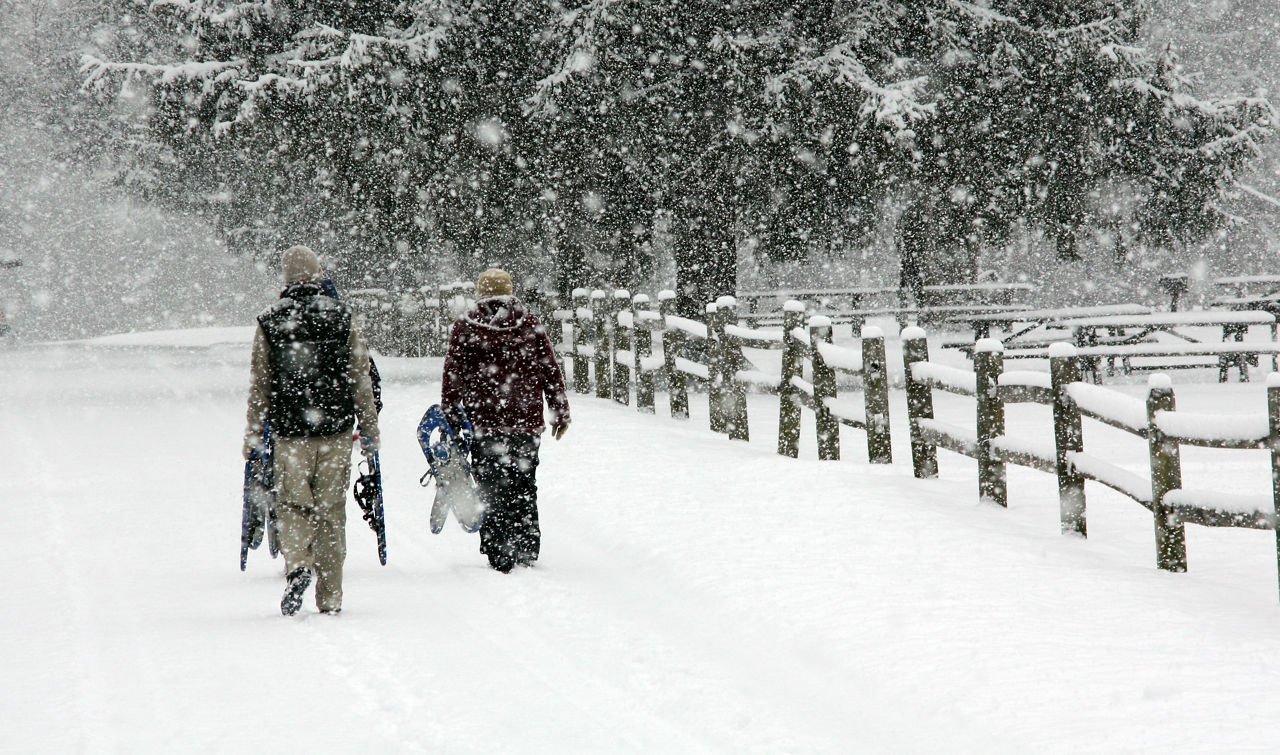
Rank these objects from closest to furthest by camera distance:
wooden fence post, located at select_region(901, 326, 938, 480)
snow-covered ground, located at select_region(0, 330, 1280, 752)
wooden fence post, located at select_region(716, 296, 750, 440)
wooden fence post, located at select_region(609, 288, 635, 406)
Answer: snow-covered ground, located at select_region(0, 330, 1280, 752) → wooden fence post, located at select_region(901, 326, 938, 480) → wooden fence post, located at select_region(716, 296, 750, 440) → wooden fence post, located at select_region(609, 288, 635, 406)

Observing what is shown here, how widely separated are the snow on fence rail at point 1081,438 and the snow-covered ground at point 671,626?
297 millimetres

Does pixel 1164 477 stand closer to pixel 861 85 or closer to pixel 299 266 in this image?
pixel 299 266

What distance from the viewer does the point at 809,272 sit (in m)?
52.8

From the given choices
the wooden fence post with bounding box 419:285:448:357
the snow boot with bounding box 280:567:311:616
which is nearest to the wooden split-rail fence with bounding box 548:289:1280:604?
the snow boot with bounding box 280:567:311:616

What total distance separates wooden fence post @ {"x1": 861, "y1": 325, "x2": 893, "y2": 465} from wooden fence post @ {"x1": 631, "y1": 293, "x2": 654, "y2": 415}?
15.6 ft

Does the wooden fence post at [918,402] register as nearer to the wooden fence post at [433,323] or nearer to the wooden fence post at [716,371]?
the wooden fence post at [716,371]

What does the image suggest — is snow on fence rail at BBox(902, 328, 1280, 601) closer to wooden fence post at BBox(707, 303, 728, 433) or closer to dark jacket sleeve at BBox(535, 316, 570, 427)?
dark jacket sleeve at BBox(535, 316, 570, 427)

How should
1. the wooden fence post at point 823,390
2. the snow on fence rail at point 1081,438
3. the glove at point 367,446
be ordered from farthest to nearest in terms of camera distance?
the wooden fence post at point 823,390 < the glove at point 367,446 < the snow on fence rail at point 1081,438

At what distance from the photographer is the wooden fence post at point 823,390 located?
10.9 metres

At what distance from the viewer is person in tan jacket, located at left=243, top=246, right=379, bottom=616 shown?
6.70 m

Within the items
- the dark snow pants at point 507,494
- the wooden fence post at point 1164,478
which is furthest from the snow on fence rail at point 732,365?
the dark snow pants at point 507,494

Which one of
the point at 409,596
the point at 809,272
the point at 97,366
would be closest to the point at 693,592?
the point at 409,596

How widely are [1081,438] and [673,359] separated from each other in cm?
690

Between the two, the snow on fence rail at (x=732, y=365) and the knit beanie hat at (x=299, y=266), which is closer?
the knit beanie hat at (x=299, y=266)
